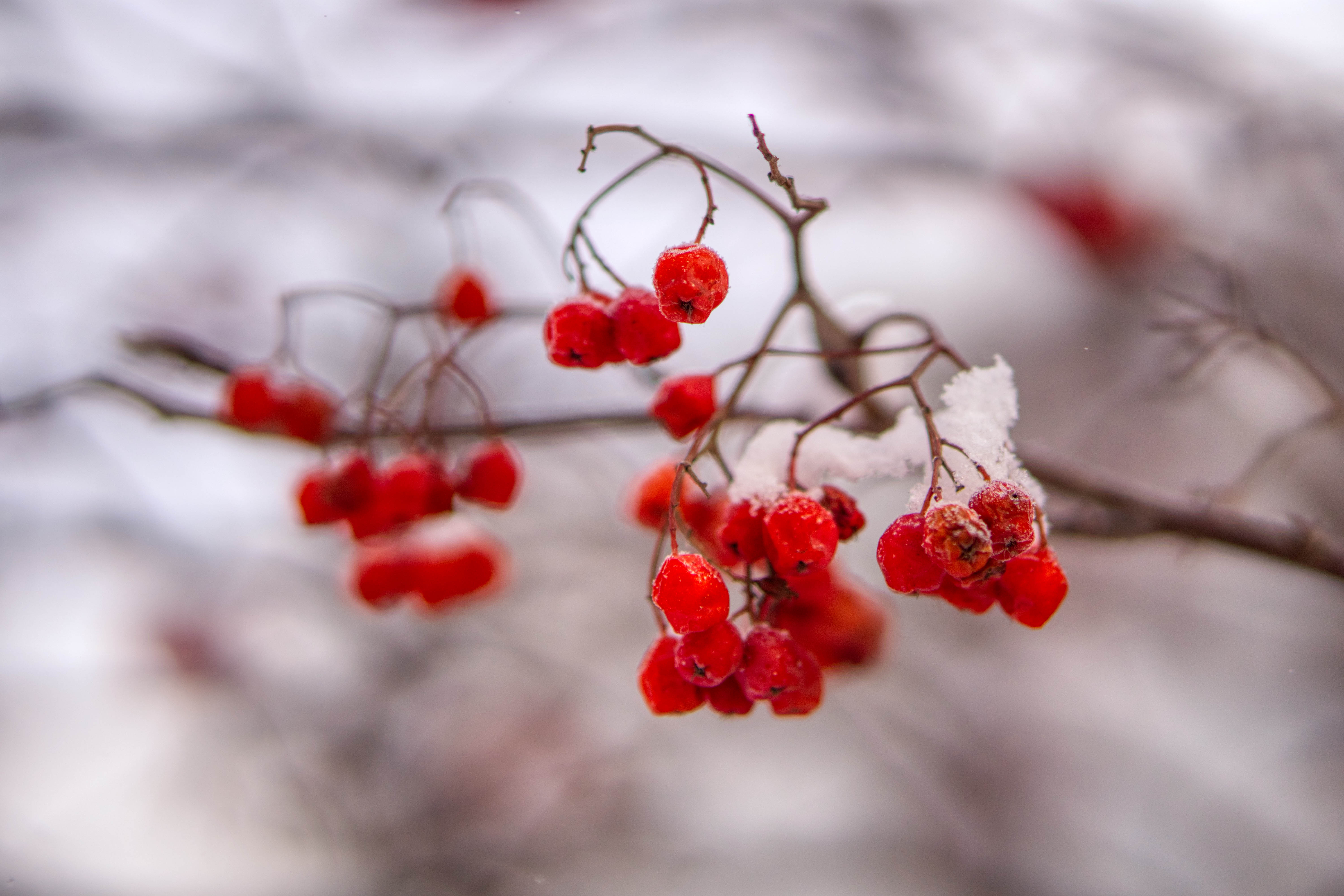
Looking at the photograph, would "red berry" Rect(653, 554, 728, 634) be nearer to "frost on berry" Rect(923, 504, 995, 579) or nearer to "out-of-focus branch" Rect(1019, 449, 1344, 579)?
"frost on berry" Rect(923, 504, 995, 579)

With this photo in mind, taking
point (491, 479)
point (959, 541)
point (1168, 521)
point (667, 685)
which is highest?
point (491, 479)

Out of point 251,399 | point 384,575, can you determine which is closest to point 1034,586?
point 384,575

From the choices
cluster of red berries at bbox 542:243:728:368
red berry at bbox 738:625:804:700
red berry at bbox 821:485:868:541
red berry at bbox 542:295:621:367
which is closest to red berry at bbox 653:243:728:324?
cluster of red berries at bbox 542:243:728:368

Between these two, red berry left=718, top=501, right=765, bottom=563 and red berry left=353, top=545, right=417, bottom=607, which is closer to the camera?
red berry left=718, top=501, right=765, bottom=563

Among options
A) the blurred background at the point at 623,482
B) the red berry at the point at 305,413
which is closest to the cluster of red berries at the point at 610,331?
the red berry at the point at 305,413

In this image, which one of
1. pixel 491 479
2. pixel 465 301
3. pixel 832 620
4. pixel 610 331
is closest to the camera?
pixel 610 331

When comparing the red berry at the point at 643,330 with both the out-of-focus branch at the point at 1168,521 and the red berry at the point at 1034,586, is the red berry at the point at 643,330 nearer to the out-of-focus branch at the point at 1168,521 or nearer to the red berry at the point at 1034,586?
the red berry at the point at 1034,586

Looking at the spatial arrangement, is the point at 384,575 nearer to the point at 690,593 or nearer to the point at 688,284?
the point at 690,593
